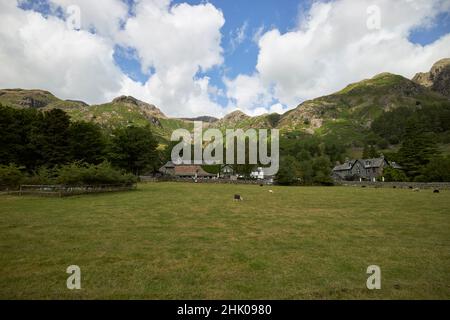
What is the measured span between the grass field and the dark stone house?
275ft

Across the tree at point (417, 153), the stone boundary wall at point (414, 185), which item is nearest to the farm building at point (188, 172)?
the stone boundary wall at point (414, 185)

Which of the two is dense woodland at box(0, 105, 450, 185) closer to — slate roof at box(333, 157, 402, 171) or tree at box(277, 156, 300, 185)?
tree at box(277, 156, 300, 185)

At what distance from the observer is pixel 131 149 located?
2448 inches

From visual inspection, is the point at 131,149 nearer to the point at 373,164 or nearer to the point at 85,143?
the point at 85,143

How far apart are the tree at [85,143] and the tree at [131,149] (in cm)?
318

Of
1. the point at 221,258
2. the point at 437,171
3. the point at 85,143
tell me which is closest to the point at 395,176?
the point at 437,171

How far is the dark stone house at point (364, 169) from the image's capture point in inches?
3590

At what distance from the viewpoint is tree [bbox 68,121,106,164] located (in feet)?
178

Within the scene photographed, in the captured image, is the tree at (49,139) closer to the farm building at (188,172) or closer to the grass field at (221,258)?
the grass field at (221,258)

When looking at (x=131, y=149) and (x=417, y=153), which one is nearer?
(x=131, y=149)

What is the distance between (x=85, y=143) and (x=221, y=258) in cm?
5660

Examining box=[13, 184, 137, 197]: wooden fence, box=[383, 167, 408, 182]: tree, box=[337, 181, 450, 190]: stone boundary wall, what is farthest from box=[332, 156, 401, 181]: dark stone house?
box=[13, 184, 137, 197]: wooden fence

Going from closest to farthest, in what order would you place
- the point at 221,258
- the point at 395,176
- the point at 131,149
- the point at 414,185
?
1. the point at 221,258
2. the point at 414,185
3. the point at 131,149
4. the point at 395,176
